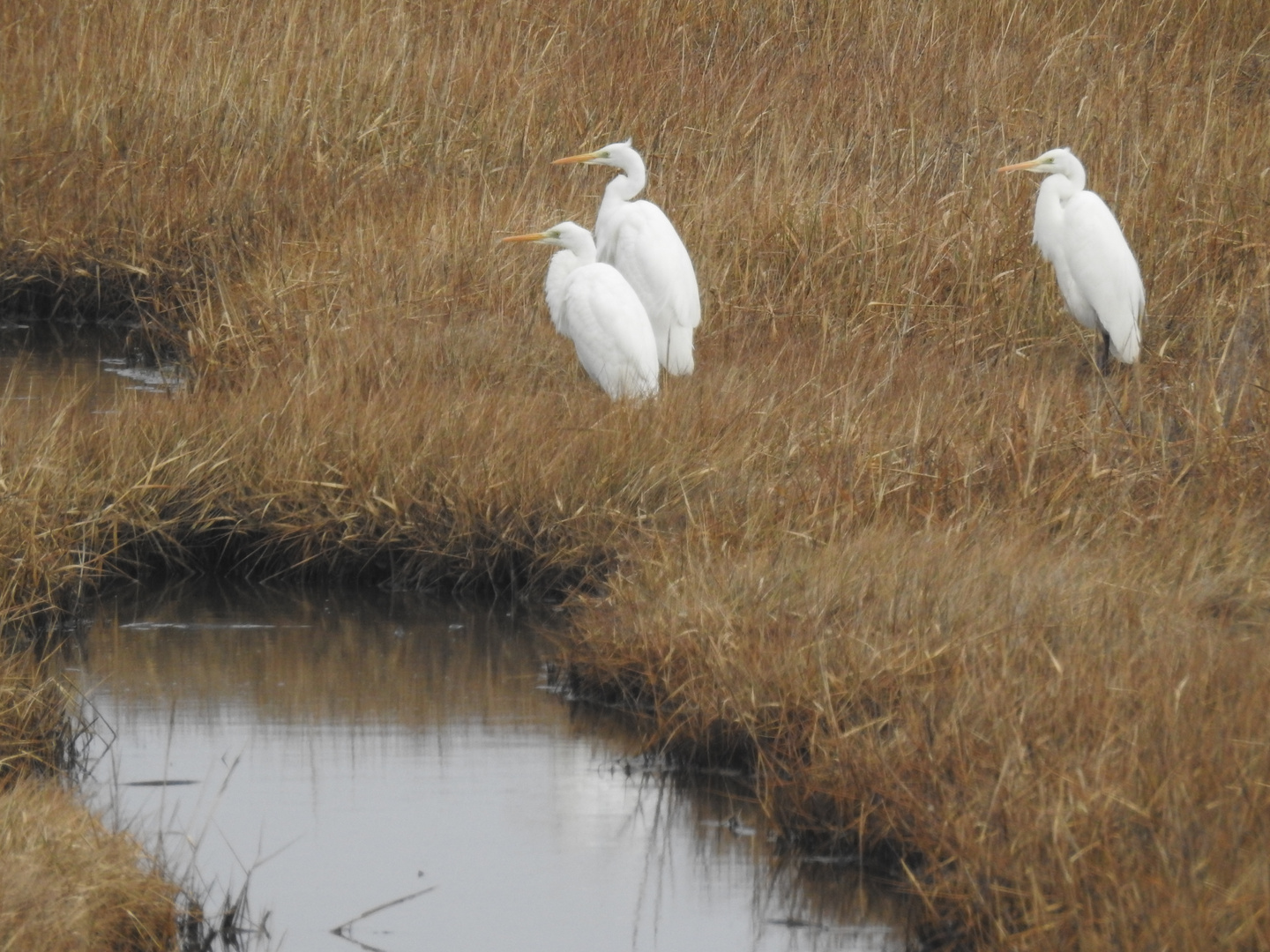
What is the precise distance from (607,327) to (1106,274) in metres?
1.87

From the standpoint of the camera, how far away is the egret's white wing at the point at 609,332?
5.47 m

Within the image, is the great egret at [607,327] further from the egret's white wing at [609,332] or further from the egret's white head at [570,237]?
the egret's white head at [570,237]

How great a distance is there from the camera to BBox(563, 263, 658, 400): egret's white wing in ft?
18.0

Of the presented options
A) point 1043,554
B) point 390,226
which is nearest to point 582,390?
point 390,226

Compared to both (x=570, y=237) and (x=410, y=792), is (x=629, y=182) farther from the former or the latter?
(x=410, y=792)

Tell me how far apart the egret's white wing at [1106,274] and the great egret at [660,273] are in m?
1.38

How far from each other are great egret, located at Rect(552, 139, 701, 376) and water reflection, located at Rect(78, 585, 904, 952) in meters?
1.65

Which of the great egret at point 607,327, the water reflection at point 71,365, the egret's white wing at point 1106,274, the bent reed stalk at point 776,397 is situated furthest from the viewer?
the water reflection at point 71,365

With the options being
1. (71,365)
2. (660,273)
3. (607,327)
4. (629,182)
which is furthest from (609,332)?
(71,365)

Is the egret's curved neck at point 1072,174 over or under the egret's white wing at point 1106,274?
over

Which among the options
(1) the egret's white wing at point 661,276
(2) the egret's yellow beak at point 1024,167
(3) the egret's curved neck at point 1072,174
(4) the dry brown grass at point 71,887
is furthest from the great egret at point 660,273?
(4) the dry brown grass at point 71,887

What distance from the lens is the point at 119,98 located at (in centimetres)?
780

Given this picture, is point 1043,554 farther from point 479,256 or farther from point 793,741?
point 479,256

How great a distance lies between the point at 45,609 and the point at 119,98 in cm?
425
